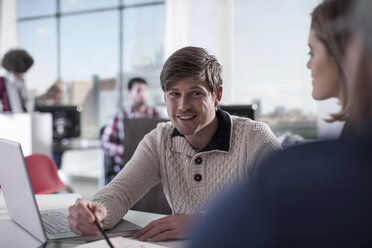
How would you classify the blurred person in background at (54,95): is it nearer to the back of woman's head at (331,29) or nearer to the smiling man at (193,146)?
the smiling man at (193,146)

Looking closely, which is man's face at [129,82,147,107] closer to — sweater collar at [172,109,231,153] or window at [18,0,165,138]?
window at [18,0,165,138]

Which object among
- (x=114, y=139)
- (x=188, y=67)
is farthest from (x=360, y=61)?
(x=114, y=139)

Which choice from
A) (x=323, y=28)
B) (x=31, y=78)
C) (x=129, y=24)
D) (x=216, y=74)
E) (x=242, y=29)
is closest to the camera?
(x=323, y=28)

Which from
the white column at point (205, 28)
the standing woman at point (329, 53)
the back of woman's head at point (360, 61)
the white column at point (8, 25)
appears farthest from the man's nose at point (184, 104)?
the white column at point (8, 25)

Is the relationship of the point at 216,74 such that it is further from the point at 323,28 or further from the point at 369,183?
the point at 369,183

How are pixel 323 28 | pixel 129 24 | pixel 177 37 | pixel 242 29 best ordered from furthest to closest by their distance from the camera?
pixel 129 24 < pixel 242 29 < pixel 177 37 < pixel 323 28

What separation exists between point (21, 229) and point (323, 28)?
3.46ft

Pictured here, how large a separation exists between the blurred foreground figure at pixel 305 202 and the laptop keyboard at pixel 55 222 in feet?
3.17

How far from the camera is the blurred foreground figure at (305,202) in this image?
29 cm

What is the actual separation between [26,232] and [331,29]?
1.04 metres

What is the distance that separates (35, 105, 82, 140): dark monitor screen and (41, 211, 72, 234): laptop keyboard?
2.82m

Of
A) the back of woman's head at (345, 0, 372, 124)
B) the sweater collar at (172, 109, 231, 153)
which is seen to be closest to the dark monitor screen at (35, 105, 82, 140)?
the sweater collar at (172, 109, 231, 153)

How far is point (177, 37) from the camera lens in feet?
17.5

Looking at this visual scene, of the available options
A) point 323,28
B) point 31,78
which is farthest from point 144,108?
point 31,78
